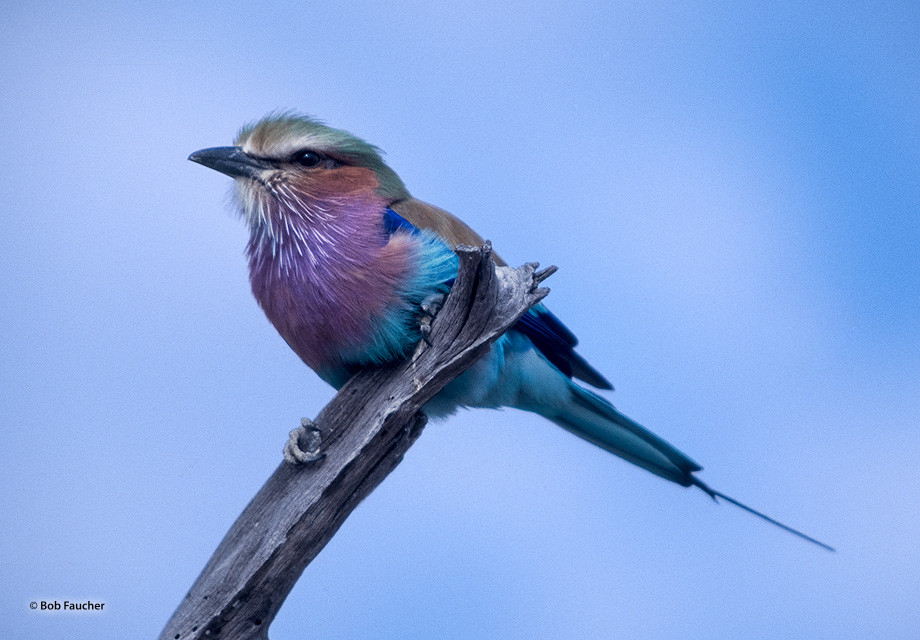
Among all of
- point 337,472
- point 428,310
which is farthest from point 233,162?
point 337,472

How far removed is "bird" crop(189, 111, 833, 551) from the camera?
2312mm

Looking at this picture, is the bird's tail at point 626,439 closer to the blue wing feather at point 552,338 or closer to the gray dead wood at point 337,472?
the blue wing feather at point 552,338

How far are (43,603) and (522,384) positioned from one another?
164 centimetres

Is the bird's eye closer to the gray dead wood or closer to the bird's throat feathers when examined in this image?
the bird's throat feathers

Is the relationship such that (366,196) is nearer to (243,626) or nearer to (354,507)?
(354,507)

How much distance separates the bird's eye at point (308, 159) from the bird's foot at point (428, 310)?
20.4 inches

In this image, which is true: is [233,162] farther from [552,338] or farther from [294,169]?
[552,338]

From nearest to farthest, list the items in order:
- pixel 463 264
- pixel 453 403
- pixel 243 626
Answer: pixel 463 264, pixel 243 626, pixel 453 403

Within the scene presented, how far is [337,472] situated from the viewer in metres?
2.24

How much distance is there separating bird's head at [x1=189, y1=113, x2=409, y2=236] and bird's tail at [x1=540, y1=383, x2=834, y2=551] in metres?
0.86

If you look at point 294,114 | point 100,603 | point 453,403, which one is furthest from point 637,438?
point 100,603

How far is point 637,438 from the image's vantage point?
9.30 feet

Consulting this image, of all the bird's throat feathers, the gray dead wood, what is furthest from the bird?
the gray dead wood

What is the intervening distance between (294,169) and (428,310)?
57 centimetres
